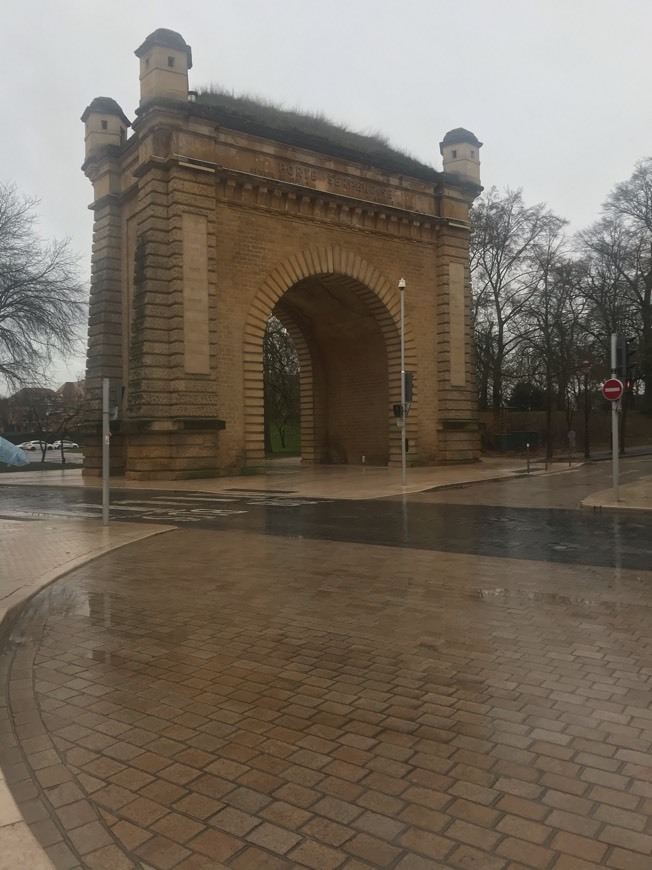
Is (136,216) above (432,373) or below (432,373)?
above

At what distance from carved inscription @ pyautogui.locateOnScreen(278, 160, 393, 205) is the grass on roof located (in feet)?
3.59

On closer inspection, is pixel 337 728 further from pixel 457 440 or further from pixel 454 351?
pixel 454 351

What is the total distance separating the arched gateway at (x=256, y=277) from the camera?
26.1m

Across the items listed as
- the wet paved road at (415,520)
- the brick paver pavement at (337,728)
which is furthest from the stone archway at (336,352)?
the brick paver pavement at (337,728)

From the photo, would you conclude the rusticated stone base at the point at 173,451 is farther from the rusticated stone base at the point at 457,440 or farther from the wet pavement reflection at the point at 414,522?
the rusticated stone base at the point at 457,440

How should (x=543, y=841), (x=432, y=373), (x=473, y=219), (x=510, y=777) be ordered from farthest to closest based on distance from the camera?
(x=473, y=219)
(x=432, y=373)
(x=510, y=777)
(x=543, y=841)

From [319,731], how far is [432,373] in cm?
3039

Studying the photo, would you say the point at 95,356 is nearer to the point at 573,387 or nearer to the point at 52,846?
the point at 52,846

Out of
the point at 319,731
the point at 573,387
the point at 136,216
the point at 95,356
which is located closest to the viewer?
the point at 319,731

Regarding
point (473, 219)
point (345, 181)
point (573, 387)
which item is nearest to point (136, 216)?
point (345, 181)

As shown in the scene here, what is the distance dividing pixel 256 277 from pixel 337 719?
83.7ft

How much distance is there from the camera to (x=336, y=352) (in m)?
37.7

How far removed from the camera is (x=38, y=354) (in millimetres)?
35469

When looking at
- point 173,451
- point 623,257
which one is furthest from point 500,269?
point 173,451
